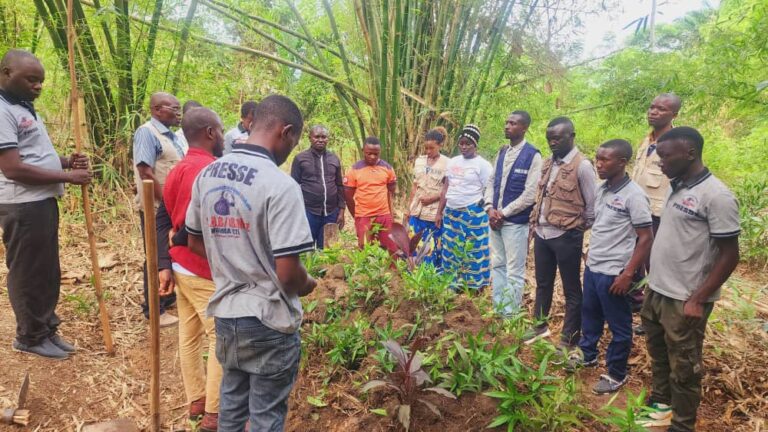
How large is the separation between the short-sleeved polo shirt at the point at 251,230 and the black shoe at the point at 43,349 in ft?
5.60

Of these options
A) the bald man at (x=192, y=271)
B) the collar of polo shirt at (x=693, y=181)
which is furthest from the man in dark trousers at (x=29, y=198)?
the collar of polo shirt at (x=693, y=181)

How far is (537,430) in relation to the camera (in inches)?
76.0

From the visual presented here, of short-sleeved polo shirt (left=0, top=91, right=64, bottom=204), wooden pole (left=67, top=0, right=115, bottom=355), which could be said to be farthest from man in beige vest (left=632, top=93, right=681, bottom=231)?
short-sleeved polo shirt (left=0, top=91, right=64, bottom=204)

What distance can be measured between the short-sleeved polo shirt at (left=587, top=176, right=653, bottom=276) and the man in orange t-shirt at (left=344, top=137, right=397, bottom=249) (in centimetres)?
214

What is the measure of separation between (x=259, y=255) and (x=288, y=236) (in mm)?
166

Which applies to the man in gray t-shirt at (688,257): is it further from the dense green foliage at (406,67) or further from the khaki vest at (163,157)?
the khaki vest at (163,157)

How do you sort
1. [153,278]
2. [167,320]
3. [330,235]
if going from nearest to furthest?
[153,278], [167,320], [330,235]

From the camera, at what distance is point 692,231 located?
2.13 m

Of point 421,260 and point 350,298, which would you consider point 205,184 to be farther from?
point 421,260

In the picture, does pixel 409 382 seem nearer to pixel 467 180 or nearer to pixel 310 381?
pixel 310 381

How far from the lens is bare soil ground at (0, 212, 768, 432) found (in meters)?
2.10

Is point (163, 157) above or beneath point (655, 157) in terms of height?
beneath

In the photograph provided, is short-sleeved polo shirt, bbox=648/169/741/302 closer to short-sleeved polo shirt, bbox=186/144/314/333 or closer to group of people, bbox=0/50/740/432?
group of people, bbox=0/50/740/432

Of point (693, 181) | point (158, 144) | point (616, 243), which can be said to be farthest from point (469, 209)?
point (158, 144)
